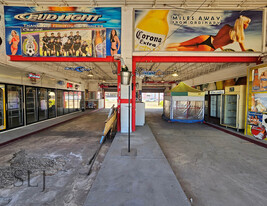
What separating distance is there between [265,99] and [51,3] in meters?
10.9

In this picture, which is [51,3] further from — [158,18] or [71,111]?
[71,111]

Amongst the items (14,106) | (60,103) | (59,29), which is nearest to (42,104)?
(14,106)

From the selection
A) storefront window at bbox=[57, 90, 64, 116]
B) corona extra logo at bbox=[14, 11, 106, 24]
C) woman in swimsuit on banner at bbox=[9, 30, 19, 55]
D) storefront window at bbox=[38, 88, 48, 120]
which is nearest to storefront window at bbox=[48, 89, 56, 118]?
storefront window at bbox=[38, 88, 48, 120]

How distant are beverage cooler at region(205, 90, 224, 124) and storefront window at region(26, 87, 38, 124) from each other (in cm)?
1295

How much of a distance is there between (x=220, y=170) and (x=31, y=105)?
10.6 m

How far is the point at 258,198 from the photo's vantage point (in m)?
2.33

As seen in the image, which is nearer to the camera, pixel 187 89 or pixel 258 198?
pixel 258 198

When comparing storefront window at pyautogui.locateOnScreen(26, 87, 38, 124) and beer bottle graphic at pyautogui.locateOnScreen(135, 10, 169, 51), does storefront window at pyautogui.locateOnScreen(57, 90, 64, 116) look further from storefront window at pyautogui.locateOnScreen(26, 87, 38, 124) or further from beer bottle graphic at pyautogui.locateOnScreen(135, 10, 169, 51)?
beer bottle graphic at pyautogui.locateOnScreen(135, 10, 169, 51)

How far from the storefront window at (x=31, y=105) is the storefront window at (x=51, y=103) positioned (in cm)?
144

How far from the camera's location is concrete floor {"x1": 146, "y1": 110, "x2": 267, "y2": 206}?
235cm

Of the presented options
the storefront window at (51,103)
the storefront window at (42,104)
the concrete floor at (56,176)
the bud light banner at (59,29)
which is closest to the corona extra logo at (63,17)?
the bud light banner at (59,29)

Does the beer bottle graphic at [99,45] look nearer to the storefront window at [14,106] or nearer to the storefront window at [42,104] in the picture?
the storefront window at [14,106]

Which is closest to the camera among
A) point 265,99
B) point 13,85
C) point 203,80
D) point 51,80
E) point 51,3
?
point 265,99

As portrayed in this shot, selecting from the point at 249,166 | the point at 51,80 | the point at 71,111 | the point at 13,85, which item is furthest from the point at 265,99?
the point at 71,111
